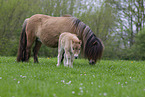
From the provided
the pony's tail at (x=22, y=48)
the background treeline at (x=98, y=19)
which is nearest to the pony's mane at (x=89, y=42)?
the pony's tail at (x=22, y=48)

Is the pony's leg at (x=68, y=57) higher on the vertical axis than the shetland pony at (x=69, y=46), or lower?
lower

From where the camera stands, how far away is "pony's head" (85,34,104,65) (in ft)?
26.8

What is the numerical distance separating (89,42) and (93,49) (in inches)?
15.6

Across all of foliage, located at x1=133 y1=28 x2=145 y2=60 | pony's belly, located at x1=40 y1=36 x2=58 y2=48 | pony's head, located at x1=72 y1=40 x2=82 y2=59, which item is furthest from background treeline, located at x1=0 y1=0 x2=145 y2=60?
pony's head, located at x1=72 y1=40 x2=82 y2=59

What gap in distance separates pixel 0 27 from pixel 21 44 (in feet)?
32.7

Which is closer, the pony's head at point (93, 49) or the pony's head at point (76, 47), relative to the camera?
the pony's head at point (76, 47)

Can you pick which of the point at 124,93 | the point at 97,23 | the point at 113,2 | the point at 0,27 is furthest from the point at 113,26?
the point at 124,93

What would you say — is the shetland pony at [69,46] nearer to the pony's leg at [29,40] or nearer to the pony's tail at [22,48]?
the pony's leg at [29,40]

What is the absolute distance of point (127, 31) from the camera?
24.3 meters

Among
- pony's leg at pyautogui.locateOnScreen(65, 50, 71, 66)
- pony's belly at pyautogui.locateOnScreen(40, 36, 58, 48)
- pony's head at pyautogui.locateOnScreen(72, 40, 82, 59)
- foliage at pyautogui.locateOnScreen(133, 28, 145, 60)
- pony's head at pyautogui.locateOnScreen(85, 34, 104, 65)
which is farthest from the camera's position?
foliage at pyautogui.locateOnScreen(133, 28, 145, 60)

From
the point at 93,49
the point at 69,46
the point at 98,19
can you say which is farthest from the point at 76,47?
the point at 98,19

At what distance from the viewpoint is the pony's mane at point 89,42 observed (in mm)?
8180

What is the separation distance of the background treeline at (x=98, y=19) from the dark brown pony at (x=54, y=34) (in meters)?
9.45

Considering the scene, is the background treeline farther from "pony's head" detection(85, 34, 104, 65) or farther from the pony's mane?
"pony's head" detection(85, 34, 104, 65)
